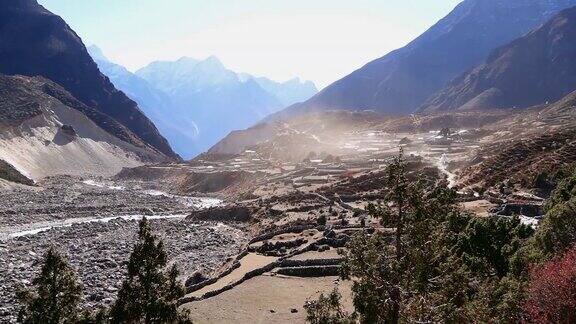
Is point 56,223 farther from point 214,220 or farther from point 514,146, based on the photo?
point 514,146

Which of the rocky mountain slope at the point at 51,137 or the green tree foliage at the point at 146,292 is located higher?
the rocky mountain slope at the point at 51,137

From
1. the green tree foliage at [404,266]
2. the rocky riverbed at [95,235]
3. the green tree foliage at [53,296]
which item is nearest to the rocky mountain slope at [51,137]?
the rocky riverbed at [95,235]

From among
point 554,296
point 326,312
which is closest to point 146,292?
point 326,312

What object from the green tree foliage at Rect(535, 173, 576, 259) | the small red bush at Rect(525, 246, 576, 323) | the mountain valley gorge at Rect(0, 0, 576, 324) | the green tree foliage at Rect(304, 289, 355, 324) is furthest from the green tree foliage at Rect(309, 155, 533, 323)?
the green tree foliage at Rect(535, 173, 576, 259)

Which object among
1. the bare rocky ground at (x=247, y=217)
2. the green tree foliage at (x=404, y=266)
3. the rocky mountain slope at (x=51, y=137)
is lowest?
the bare rocky ground at (x=247, y=217)

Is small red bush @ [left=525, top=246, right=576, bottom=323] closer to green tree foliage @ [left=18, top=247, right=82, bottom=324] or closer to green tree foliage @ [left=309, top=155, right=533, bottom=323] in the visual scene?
green tree foliage @ [left=309, top=155, right=533, bottom=323]

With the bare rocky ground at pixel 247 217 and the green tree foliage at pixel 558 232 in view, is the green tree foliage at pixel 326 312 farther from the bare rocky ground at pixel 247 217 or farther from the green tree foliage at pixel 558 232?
the green tree foliage at pixel 558 232

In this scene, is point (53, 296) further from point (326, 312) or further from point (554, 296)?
point (554, 296)
